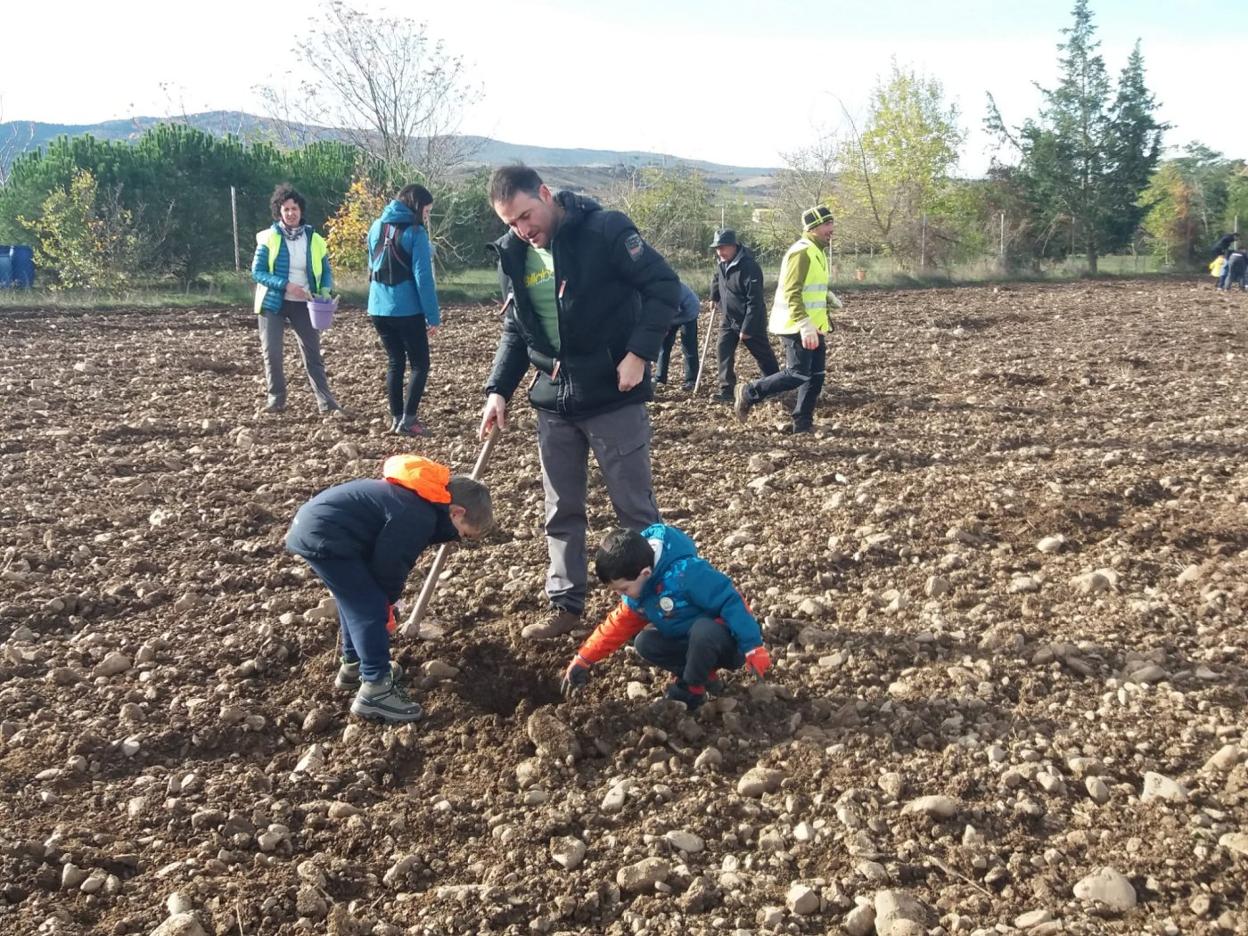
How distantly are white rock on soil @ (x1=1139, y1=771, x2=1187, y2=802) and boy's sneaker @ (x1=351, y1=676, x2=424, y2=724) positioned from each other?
2.51 m

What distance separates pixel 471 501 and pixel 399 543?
0.30m

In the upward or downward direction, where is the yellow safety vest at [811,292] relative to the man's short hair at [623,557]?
upward

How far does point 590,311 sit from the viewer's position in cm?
415

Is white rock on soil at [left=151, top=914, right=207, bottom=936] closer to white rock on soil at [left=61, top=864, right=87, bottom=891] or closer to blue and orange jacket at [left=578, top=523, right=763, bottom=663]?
white rock on soil at [left=61, top=864, right=87, bottom=891]

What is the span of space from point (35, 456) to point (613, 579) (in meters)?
5.58

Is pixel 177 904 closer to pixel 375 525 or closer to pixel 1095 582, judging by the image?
pixel 375 525

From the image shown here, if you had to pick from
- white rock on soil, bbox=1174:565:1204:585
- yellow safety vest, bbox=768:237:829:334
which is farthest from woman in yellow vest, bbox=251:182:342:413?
white rock on soil, bbox=1174:565:1204:585

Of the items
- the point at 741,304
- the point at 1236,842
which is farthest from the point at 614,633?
the point at 741,304

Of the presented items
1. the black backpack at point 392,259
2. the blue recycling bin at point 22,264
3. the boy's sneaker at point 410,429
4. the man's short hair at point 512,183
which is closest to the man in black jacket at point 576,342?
the man's short hair at point 512,183

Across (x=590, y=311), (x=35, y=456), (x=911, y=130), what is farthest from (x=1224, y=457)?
(x=911, y=130)

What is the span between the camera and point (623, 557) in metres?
3.69

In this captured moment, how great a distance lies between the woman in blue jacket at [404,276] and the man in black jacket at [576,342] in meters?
3.11

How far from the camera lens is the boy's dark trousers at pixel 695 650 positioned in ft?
12.4

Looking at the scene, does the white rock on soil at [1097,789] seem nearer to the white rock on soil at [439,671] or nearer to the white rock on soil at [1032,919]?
the white rock on soil at [1032,919]
